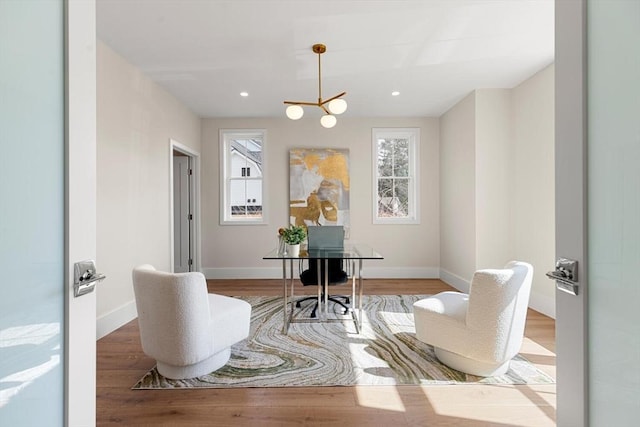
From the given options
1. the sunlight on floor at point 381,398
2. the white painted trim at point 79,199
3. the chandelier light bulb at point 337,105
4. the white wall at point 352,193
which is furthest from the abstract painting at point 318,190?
the white painted trim at point 79,199

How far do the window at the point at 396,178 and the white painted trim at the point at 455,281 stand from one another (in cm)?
101

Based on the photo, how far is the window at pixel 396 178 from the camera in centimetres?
530

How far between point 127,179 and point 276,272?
109 inches

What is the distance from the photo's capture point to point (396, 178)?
5.31 metres

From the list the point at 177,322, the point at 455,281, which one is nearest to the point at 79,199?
the point at 177,322

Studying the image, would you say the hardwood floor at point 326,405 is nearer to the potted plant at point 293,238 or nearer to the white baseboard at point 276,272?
the potted plant at point 293,238

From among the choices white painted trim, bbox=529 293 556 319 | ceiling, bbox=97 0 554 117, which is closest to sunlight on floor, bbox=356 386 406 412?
white painted trim, bbox=529 293 556 319

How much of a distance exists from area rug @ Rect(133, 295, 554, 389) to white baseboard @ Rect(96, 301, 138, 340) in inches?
39.3

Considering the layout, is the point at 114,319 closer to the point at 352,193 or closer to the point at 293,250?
the point at 293,250

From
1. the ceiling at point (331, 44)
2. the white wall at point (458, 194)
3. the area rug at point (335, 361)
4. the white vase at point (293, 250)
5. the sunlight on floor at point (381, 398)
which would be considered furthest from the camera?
the white wall at point (458, 194)

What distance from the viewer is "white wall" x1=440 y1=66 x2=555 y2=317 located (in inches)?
133

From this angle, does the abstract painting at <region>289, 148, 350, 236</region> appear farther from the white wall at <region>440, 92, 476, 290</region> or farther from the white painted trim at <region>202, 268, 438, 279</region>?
the white wall at <region>440, 92, 476, 290</region>

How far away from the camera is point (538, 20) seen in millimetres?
2572
